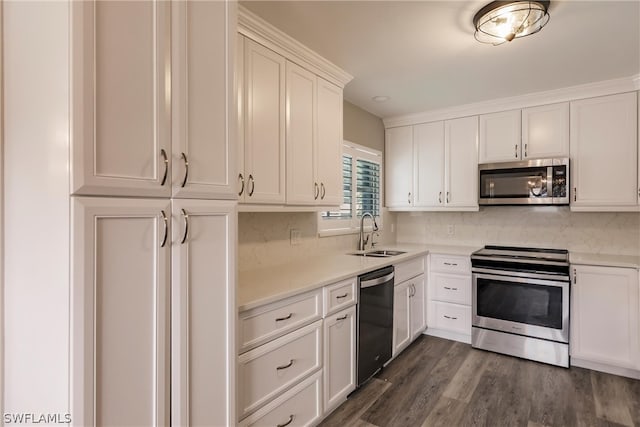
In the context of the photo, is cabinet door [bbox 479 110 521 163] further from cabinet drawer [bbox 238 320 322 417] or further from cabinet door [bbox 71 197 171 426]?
cabinet door [bbox 71 197 171 426]

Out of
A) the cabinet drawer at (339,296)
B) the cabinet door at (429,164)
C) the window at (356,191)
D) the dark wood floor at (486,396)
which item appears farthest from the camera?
the cabinet door at (429,164)

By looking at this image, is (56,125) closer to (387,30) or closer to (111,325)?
(111,325)

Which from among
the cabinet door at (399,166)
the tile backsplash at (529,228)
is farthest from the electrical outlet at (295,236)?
the tile backsplash at (529,228)

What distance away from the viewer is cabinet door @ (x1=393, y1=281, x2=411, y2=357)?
2.91 meters

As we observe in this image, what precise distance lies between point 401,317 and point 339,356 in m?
1.03

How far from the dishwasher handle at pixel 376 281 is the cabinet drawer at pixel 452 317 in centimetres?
107

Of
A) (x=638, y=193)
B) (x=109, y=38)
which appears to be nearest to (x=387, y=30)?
(x=109, y=38)

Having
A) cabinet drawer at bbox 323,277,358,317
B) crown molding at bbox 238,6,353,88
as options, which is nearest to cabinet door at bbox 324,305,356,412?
cabinet drawer at bbox 323,277,358,317

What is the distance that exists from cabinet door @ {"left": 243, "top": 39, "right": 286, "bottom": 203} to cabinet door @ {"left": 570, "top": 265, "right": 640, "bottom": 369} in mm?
2662

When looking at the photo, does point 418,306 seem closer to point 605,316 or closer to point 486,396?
point 486,396

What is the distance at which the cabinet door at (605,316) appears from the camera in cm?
269

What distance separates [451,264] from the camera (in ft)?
11.4

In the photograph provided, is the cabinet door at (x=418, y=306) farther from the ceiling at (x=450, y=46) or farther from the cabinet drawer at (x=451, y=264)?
the ceiling at (x=450, y=46)

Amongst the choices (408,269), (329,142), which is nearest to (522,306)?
(408,269)
